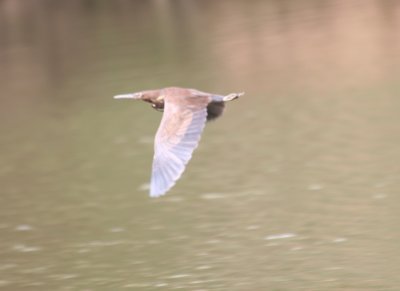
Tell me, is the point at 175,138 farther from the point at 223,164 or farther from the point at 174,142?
the point at 223,164

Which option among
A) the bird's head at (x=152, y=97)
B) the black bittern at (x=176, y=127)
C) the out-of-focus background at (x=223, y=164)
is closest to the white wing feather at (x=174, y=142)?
the black bittern at (x=176, y=127)

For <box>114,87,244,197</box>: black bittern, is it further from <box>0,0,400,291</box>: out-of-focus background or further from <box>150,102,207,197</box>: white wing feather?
<box>0,0,400,291</box>: out-of-focus background

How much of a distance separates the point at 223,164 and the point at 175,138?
27.8 ft

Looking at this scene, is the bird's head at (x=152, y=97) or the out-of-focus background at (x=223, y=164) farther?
the out-of-focus background at (x=223, y=164)

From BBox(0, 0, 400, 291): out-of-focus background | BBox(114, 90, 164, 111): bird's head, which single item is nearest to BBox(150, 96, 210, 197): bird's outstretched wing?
BBox(114, 90, 164, 111): bird's head

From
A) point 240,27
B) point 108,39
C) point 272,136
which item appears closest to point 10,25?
point 108,39

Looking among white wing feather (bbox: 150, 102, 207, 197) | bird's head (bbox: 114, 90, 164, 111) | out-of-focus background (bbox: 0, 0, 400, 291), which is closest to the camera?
white wing feather (bbox: 150, 102, 207, 197)

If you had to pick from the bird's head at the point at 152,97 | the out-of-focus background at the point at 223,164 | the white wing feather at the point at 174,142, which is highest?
the bird's head at the point at 152,97

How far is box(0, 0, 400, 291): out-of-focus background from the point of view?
445 inches

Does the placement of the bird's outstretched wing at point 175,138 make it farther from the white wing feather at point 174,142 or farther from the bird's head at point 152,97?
the bird's head at point 152,97

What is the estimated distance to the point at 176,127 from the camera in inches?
296

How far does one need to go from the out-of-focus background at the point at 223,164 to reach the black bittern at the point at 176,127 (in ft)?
8.90

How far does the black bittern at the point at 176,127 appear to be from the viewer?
7004 mm

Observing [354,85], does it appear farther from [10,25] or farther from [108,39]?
[10,25]
